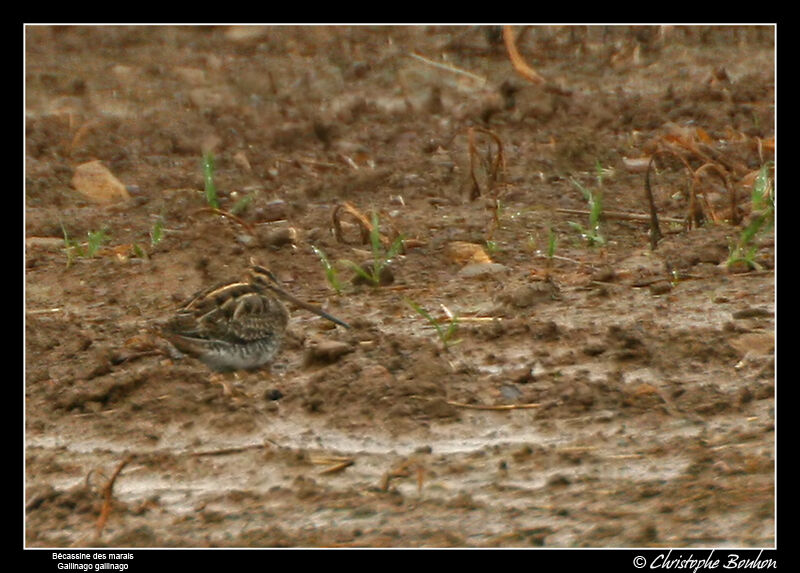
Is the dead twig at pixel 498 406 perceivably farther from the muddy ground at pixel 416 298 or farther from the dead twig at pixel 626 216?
the dead twig at pixel 626 216

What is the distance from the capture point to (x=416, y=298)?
6.82m

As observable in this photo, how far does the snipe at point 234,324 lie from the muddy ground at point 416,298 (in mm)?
99

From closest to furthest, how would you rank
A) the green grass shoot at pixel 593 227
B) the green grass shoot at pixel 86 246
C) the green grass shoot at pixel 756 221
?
the green grass shoot at pixel 756 221 < the green grass shoot at pixel 593 227 < the green grass shoot at pixel 86 246

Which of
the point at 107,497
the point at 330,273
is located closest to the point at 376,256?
the point at 330,273

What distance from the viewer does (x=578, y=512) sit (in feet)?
15.9

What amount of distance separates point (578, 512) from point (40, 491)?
222cm

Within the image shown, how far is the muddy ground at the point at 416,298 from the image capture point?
5043 mm

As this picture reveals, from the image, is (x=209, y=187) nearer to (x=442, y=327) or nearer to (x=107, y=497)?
(x=442, y=327)

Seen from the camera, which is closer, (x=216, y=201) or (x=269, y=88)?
(x=216, y=201)

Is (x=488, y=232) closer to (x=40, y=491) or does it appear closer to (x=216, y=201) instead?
(x=216, y=201)

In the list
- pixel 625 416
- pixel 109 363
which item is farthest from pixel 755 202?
pixel 109 363

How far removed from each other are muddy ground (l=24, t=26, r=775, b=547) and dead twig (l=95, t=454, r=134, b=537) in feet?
0.04

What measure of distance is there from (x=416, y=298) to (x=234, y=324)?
1072 millimetres

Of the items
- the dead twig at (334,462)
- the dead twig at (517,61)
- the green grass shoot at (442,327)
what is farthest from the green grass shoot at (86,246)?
the dead twig at (517,61)
